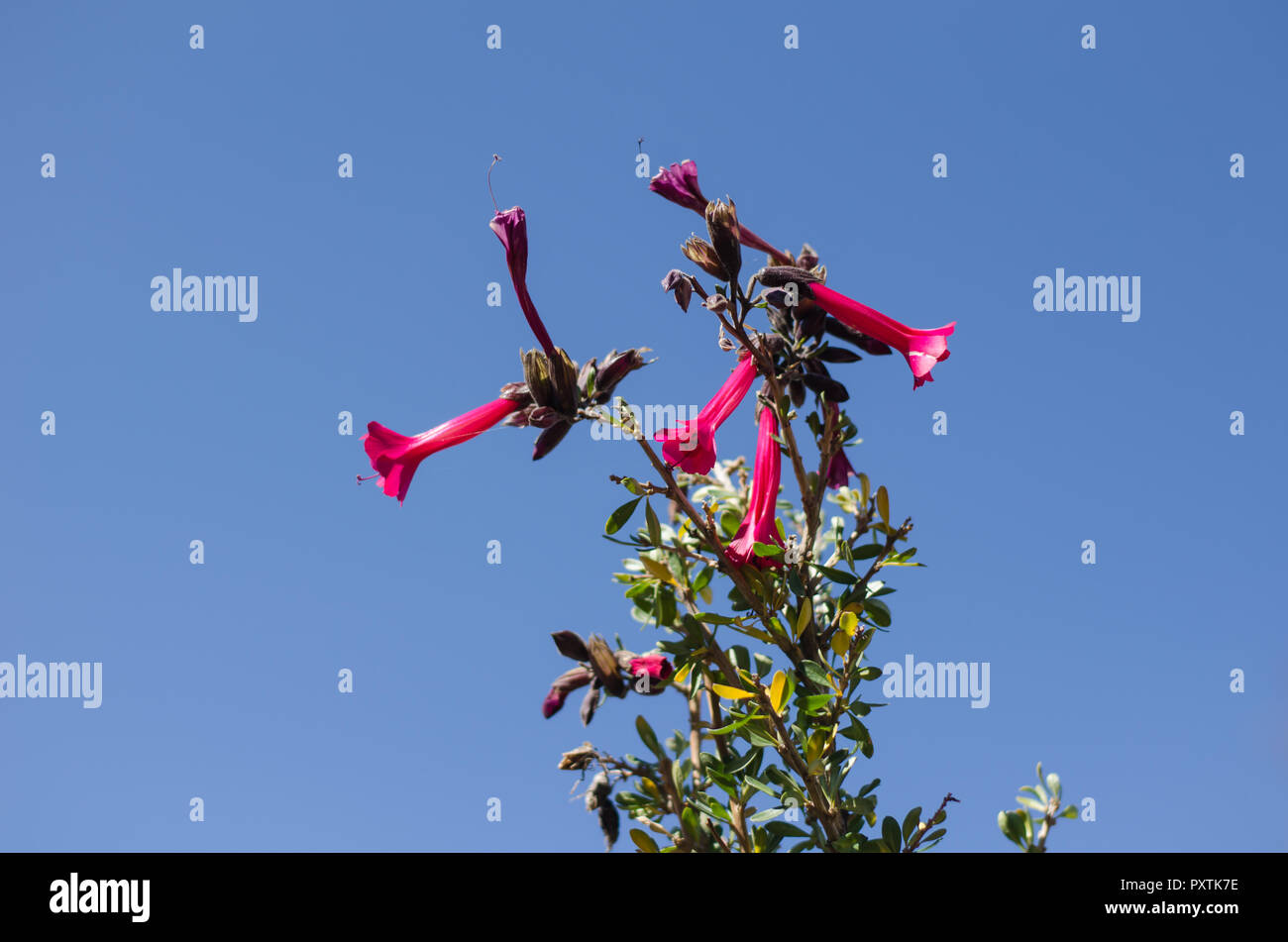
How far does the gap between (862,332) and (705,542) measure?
2.16 feet

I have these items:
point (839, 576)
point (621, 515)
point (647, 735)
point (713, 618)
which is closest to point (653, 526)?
point (621, 515)

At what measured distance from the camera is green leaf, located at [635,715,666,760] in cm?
267

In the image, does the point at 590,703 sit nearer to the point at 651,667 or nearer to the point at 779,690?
the point at 651,667

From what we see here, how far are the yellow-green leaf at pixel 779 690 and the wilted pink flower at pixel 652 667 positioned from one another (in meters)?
0.35

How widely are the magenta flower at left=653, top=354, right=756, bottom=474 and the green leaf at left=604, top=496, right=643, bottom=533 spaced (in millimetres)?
176

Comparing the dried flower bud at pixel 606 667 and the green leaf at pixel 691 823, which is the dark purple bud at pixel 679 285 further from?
the green leaf at pixel 691 823

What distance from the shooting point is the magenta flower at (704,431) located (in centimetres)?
227

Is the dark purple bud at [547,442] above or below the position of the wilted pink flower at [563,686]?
above

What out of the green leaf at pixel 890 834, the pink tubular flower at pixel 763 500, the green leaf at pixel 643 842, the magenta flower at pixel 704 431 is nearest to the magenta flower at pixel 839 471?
the pink tubular flower at pixel 763 500

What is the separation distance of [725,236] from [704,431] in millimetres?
459

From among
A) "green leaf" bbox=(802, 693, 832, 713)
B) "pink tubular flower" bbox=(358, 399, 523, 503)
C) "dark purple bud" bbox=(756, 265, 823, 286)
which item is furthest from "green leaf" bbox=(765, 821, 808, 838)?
"dark purple bud" bbox=(756, 265, 823, 286)

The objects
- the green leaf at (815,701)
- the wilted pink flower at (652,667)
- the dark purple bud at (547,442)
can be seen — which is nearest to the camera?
the dark purple bud at (547,442)
